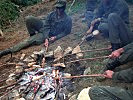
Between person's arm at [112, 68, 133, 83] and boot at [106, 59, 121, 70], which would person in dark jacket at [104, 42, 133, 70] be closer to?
boot at [106, 59, 121, 70]

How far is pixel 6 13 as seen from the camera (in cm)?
1166

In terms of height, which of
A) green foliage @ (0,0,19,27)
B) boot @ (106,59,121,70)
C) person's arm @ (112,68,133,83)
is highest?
green foliage @ (0,0,19,27)

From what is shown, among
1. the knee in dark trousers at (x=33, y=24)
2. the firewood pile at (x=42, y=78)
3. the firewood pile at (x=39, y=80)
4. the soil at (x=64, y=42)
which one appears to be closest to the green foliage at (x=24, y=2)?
the soil at (x=64, y=42)

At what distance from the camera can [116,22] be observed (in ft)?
18.9

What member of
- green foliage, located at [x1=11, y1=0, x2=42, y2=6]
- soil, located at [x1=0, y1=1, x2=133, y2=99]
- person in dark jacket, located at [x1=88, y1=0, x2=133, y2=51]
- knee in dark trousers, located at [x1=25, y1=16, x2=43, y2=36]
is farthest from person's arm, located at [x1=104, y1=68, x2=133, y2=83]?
green foliage, located at [x1=11, y1=0, x2=42, y2=6]

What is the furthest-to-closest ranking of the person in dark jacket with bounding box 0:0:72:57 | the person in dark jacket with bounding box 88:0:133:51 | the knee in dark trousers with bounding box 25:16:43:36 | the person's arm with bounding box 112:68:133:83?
the knee in dark trousers with bounding box 25:16:43:36 < the person in dark jacket with bounding box 0:0:72:57 < the person in dark jacket with bounding box 88:0:133:51 < the person's arm with bounding box 112:68:133:83

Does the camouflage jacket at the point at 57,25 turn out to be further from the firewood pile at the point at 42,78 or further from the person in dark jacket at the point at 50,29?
the firewood pile at the point at 42,78

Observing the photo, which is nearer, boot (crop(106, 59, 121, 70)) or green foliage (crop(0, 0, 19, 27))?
boot (crop(106, 59, 121, 70))

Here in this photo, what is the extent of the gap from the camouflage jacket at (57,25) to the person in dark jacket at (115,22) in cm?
85

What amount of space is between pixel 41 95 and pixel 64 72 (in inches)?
43.9

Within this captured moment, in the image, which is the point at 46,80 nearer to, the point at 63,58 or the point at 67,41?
the point at 63,58

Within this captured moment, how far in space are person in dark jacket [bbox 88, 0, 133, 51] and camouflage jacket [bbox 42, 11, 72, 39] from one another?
0.85 meters

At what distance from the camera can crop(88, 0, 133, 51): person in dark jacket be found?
19.0 ft

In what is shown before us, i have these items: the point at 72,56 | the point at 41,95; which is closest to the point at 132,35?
the point at 72,56
